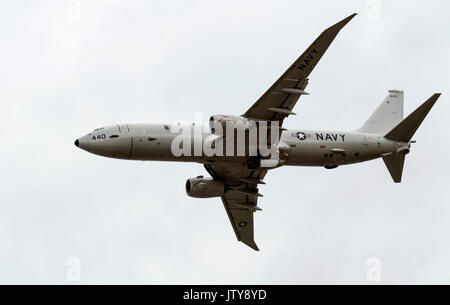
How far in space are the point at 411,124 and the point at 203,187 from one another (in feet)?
55.7

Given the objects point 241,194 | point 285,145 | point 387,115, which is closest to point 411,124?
point 387,115

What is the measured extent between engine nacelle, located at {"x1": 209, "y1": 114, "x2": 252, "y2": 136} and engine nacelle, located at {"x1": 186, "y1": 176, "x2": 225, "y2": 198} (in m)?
8.81

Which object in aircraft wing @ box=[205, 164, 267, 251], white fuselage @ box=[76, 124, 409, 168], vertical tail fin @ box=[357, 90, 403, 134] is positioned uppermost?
vertical tail fin @ box=[357, 90, 403, 134]

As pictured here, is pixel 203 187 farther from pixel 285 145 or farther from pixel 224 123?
pixel 224 123

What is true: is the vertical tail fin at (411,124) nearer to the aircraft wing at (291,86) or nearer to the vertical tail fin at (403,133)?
the vertical tail fin at (403,133)

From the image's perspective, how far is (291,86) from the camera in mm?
61469

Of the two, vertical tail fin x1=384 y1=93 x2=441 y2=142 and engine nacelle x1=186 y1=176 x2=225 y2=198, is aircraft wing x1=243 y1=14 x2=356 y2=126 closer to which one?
engine nacelle x1=186 y1=176 x2=225 y2=198

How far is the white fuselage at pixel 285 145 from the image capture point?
6412 centimetres

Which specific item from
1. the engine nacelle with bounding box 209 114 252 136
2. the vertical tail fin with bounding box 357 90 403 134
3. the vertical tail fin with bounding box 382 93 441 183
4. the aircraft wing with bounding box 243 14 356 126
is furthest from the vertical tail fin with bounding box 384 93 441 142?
the engine nacelle with bounding box 209 114 252 136

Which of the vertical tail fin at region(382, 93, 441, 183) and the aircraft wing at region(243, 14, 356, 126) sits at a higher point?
the aircraft wing at region(243, 14, 356, 126)

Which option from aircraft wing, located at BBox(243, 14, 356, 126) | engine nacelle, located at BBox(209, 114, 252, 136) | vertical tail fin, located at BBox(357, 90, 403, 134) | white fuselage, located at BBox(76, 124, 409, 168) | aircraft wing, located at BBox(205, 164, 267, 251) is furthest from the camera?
vertical tail fin, located at BBox(357, 90, 403, 134)

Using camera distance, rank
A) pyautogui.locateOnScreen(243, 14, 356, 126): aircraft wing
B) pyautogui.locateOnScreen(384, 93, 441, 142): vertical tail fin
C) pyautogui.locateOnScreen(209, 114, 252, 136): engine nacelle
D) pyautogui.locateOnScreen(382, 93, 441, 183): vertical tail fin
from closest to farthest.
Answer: pyautogui.locateOnScreen(243, 14, 356, 126): aircraft wing → pyautogui.locateOnScreen(209, 114, 252, 136): engine nacelle → pyautogui.locateOnScreen(384, 93, 441, 142): vertical tail fin → pyautogui.locateOnScreen(382, 93, 441, 183): vertical tail fin

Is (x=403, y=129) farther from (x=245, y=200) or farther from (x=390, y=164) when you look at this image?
(x=245, y=200)

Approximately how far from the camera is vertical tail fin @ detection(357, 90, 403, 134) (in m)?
72.8
